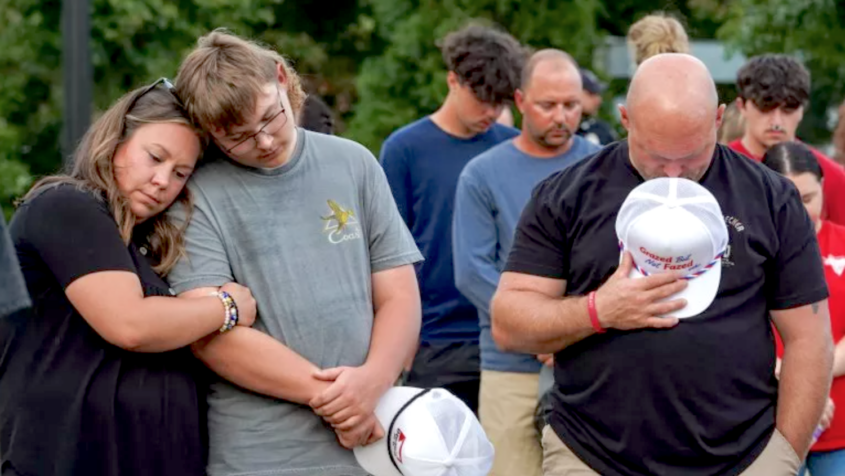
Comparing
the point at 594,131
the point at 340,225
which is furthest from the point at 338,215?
the point at 594,131

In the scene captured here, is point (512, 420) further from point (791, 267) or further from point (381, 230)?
point (791, 267)

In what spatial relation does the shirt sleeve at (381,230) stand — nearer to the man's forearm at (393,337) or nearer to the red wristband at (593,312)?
the man's forearm at (393,337)

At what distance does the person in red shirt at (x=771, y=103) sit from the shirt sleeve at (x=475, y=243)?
44.0 inches

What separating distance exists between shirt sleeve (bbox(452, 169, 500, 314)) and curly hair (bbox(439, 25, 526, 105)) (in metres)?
0.73

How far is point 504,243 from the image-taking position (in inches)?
243

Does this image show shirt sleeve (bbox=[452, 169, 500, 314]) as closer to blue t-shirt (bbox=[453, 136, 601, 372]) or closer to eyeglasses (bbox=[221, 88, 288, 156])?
blue t-shirt (bbox=[453, 136, 601, 372])

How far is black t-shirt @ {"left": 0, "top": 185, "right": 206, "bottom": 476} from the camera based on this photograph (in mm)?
3973

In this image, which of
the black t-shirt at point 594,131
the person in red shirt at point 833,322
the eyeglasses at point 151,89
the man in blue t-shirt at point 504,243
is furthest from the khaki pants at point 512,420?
the black t-shirt at point 594,131

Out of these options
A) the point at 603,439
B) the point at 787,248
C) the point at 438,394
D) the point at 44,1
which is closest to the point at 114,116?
the point at 438,394

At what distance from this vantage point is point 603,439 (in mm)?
4184

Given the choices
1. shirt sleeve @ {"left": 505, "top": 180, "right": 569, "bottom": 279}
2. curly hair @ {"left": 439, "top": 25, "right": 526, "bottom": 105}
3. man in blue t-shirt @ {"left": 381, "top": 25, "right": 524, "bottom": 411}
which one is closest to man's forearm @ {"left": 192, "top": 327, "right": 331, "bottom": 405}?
shirt sleeve @ {"left": 505, "top": 180, "right": 569, "bottom": 279}

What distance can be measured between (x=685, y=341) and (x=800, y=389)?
40cm

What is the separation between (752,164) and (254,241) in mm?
1431

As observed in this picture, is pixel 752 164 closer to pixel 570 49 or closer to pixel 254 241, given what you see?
pixel 254 241
